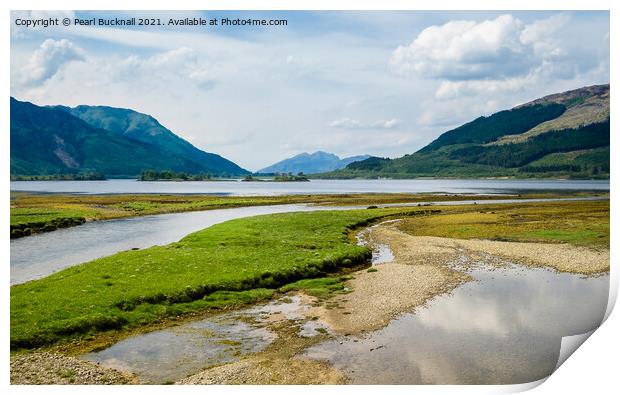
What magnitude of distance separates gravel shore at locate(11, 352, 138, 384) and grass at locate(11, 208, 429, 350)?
1640 mm

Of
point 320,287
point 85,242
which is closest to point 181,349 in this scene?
point 320,287

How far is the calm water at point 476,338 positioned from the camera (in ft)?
68.8

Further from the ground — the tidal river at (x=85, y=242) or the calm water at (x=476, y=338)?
the tidal river at (x=85, y=242)

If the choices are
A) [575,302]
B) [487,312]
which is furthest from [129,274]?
[575,302]

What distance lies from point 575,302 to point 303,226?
1505 inches

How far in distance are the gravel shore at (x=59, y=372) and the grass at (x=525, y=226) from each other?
51984 mm

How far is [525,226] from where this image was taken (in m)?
69.9

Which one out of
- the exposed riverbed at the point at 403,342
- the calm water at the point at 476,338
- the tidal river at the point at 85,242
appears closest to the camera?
the exposed riverbed at the point at 403,342

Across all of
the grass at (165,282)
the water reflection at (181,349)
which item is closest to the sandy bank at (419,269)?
the grass at (165,282)

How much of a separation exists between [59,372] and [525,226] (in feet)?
225

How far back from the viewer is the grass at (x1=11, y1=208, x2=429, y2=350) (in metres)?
23.9

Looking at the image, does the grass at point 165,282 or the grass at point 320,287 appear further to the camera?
the grass at point 320,287

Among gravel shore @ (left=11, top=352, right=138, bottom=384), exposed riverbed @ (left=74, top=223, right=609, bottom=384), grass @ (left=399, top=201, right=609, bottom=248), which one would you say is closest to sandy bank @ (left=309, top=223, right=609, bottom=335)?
exposed riverbed @ (left=74, top=223, right=609, bottom=384)

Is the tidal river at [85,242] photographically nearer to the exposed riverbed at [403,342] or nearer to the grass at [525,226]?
the exposed riverbed at [403,342]
